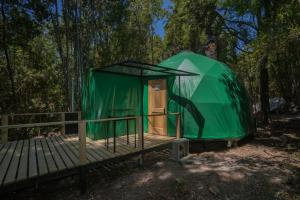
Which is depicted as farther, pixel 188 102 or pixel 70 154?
pixel 188 102

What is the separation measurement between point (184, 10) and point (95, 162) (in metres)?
8.60

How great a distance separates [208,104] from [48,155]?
5328 mm

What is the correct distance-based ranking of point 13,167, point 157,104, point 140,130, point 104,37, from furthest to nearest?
1. point 104,37
2. point 157,104
3. point 140,130
4. point 13,167

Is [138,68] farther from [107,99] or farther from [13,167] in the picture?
[13,167]

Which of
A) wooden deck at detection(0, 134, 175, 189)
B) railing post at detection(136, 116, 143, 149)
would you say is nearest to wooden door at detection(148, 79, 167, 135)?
wooden deck at detection(0, 134, 175, 189)

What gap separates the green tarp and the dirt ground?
100cm

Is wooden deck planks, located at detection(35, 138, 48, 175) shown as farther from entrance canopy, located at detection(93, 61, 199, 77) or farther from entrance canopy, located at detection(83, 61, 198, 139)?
entrance canopy, located at detection(93, 61, 199, 77)

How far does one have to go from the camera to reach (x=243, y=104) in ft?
28.9

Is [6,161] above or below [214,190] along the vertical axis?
above

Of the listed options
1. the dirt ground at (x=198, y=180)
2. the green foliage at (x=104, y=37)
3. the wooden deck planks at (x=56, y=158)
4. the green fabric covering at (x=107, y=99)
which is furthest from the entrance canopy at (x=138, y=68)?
the green foliage at (x=104, y=37)

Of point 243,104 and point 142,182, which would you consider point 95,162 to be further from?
point 243,104

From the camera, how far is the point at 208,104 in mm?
7816

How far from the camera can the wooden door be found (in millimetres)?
8203

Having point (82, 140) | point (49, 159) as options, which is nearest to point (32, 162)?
point (49, 159)
